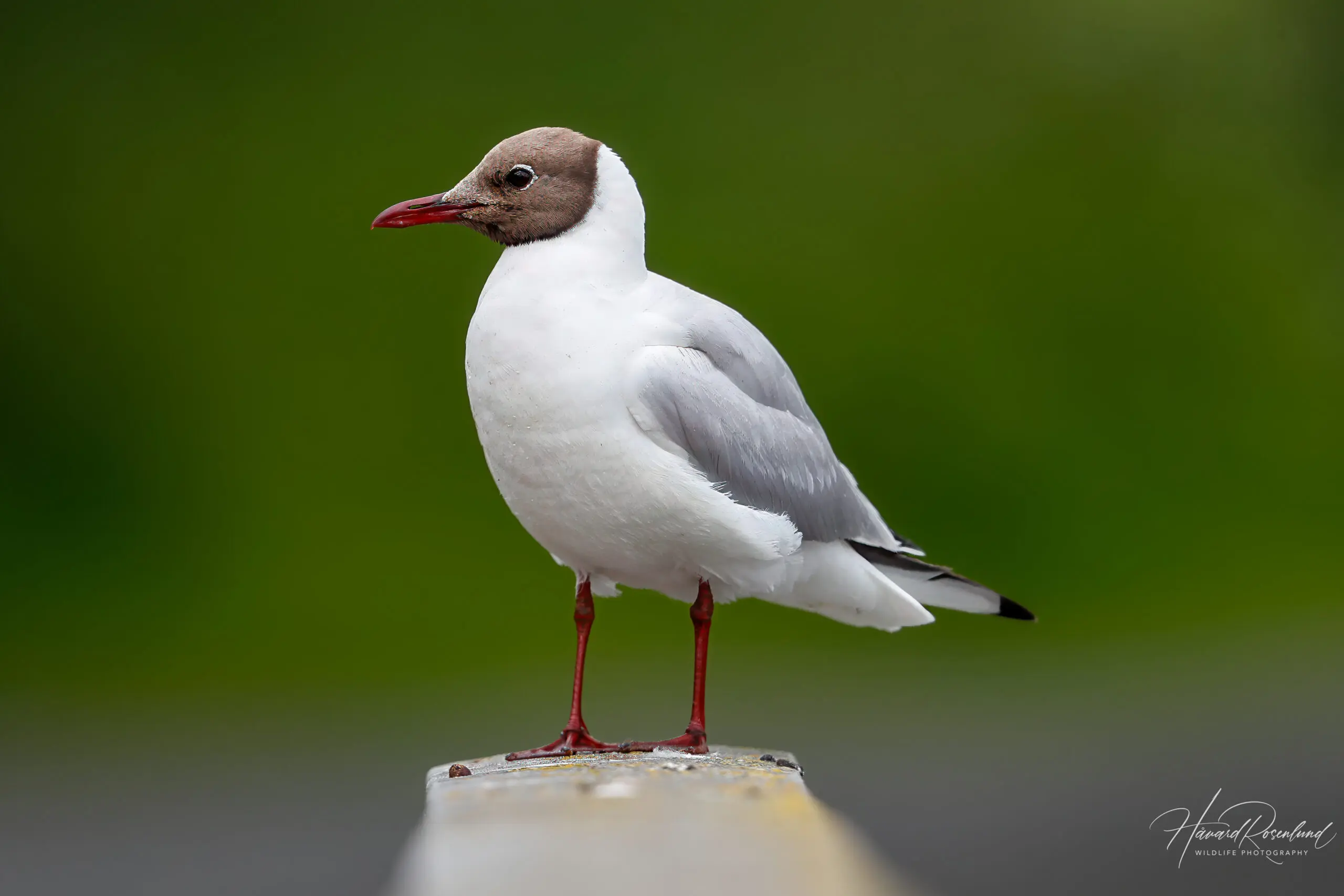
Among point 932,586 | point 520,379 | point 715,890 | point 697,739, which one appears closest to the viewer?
point 715,890

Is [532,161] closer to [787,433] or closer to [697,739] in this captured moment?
[787,433]

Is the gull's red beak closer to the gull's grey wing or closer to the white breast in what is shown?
the white breast

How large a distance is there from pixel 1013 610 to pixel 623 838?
1.47m

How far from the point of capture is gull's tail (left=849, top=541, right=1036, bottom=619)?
150 inches

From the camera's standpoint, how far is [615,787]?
2996 mm

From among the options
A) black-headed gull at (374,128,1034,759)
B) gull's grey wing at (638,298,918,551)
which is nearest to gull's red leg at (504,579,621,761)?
black-headed gull at (374,128,1034,759)

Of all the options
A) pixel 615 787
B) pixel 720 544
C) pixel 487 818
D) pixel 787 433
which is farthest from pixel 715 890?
pixel 787 433

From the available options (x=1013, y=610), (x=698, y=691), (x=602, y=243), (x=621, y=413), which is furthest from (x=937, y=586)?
(x=602, y=243)

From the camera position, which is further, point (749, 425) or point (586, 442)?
point (749, 425)

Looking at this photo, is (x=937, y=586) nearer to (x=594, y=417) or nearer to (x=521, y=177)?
(x=594, y=417)

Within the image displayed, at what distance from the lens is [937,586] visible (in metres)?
3.89

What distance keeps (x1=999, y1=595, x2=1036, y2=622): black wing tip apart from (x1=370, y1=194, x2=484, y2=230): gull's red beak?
1719mm

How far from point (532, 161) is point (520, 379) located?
0.52 m

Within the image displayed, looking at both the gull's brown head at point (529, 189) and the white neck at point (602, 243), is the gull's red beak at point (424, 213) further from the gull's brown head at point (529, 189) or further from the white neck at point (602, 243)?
the white neck at point (602, 243)
